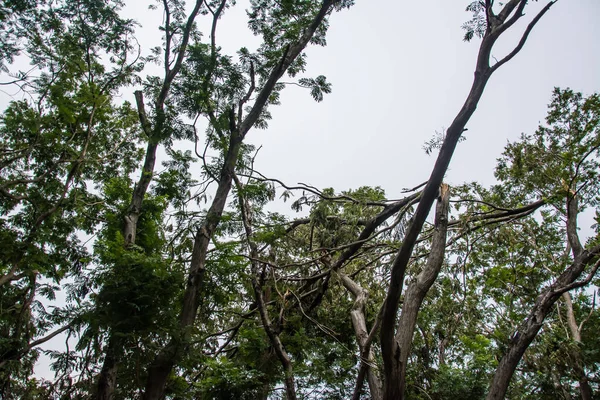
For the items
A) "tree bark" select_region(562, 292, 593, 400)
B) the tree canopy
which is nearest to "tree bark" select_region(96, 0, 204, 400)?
the tree canopy

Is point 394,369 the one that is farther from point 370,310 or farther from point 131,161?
point 131,161

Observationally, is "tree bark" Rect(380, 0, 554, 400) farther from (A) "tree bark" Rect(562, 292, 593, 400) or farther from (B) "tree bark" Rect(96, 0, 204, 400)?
(A) "tree bark" Rect(562, 292, 593, 400)

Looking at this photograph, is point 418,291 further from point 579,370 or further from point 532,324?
point 579,370

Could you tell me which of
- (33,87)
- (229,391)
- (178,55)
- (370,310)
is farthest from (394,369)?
(33,87)

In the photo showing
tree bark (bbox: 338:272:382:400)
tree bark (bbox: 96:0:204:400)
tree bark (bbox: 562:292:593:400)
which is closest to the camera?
tree bark (bbox: 338:272:382:400)

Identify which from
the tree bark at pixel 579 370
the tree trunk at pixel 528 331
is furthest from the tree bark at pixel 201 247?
the tree bark at pixel 579 370

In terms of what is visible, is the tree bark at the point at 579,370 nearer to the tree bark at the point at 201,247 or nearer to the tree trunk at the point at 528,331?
the tree trunk at the point at 528,331

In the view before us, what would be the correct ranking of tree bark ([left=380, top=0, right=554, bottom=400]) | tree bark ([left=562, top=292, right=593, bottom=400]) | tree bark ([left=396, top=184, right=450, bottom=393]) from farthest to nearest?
tree bark ([left=562, top=292, right=593, bottom=400]) < tree bark ([left=396, top=184, right=450, bottom=393]) < tree bark ([left=380, top=0, right=554, bottom=400])

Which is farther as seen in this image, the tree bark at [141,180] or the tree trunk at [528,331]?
the tree bark at [141,180]

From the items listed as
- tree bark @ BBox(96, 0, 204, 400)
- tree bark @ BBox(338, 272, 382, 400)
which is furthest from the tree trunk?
tree bark @ BBox(96, 0, 204, 400)

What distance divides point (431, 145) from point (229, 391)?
12.7 ft

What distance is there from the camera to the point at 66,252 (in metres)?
8.98

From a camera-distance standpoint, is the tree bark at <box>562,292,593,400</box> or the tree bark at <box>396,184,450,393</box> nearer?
the tree bark at <box>396,184,450,393</box>

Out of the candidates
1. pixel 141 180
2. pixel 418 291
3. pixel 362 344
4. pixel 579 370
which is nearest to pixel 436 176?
pixel 418 291
